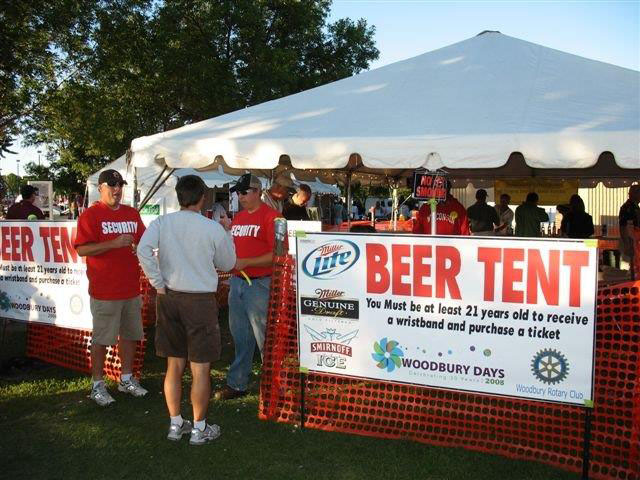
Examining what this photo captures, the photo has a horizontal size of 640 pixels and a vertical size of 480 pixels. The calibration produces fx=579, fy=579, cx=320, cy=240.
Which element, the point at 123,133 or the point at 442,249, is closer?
the point at 442,249

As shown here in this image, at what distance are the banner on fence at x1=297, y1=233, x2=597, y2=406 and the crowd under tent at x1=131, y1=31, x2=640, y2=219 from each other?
122 centimetres

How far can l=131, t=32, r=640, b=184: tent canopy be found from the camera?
192 inches

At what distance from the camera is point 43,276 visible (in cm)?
615

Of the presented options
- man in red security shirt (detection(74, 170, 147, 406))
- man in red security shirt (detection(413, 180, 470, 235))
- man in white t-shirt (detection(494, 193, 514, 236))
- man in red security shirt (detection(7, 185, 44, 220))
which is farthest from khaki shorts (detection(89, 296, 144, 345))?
man in white t-shirt (detection(494, 193, 514, 236))

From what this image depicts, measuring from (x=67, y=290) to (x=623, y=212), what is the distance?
7803mm

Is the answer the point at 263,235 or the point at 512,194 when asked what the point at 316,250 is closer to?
the point at 263,235

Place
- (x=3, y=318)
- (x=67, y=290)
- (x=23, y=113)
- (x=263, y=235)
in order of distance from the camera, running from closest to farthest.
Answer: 1. (x=263, y=235)
2. (x=67, y=290)
3. (x=3, y=318)
4. (x=23, y=113)

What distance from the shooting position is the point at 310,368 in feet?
15.0

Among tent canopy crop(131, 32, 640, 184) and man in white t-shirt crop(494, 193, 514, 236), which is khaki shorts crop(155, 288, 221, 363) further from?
man in white t-shirt crop(494, 193, 514, 236)

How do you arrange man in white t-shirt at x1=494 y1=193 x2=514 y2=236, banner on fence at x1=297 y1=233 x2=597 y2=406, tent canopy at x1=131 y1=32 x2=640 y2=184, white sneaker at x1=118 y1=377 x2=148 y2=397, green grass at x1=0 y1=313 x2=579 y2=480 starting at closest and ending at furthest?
banner on fence at x1=297 y1=233 x2=597 y2=406, green grass at x1=0 y1=313 x2=579 y2=480, tent canopy at x1=131 y1=32 x2=640 y2=184, white sneaker at x1=118 y1=377 x2=148 y2=397, man in white t-shirt at x1=494 y1=193 x2=514 y2=236

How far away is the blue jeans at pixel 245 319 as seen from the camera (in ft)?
17.1

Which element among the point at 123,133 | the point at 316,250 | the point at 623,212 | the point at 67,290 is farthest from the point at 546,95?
the point at 123,133

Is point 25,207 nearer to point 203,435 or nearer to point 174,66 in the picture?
point 203,435

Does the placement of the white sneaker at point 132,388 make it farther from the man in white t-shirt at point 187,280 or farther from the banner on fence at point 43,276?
the man in white t-shirt at point 187,280
